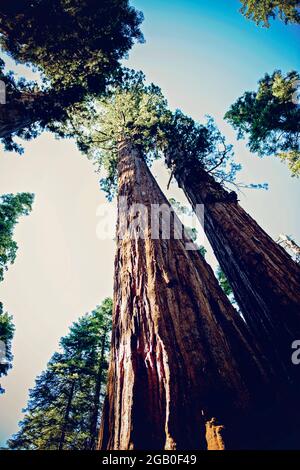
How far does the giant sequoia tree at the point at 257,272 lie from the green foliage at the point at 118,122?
13.4ft

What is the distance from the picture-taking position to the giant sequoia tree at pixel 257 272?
2.94 metres

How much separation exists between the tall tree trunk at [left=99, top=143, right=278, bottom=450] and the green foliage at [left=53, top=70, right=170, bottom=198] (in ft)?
24.5

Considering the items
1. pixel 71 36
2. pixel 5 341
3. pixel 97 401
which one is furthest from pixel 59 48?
pixel 97 401

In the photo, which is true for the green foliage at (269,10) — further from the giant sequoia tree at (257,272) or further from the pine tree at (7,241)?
the pine tree at (7,241)

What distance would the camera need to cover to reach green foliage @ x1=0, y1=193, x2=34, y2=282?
11211 millimetres

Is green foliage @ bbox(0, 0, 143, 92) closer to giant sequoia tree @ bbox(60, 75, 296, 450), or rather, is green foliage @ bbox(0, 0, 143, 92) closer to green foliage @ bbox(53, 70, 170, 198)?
green foliage @ bbox(53, 70, 170, 198)

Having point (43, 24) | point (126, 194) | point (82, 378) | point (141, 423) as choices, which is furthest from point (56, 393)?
point (43, 24)

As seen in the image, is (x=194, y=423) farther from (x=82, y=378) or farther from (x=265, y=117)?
(x=82, y=378)

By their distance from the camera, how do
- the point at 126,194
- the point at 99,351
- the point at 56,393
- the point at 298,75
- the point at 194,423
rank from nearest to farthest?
the point at 194,423 → the point at 126,194 → the point at 298,75 → the point at 56,393 → the point at 99,351

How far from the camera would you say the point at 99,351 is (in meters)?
13.7

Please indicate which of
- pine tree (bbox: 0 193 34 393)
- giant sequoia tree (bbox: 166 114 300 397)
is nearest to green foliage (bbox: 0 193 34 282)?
pine tree (bbox: 0 193 34 393)

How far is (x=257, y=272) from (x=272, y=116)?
8.11 metres

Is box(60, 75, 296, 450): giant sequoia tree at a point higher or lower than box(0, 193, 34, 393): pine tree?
lower

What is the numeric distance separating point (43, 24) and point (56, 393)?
1476 centimetres
